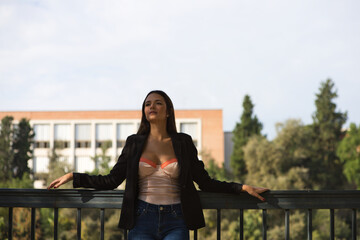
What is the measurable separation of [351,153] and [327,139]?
11.1 feet

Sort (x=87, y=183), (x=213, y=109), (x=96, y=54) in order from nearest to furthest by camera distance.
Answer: (x=87, y=183) → (x=213, y=109) → (x=96, y=54)

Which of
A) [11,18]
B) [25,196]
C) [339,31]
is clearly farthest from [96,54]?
[25,196]

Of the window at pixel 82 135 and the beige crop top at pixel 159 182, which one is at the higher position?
the window at pixel 82 135

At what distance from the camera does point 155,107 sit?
9.93 feet

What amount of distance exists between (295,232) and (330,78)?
65.5ft

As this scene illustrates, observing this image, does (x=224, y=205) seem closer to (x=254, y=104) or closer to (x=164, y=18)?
(x=254, y=104)

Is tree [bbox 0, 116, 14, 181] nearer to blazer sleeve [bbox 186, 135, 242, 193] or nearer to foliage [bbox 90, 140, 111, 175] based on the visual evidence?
foliage [bbox 90, 140, 111, 175]

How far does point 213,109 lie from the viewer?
5094 cm

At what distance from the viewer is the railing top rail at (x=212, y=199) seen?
3.19 m

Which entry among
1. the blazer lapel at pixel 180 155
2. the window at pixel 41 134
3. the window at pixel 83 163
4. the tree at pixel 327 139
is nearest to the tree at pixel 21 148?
the window at pixel 41 134

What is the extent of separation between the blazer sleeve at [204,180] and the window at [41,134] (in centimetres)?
5146

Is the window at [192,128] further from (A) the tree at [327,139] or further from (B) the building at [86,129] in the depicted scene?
(A) the tree at [327,139]

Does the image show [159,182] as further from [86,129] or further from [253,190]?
[86,129]

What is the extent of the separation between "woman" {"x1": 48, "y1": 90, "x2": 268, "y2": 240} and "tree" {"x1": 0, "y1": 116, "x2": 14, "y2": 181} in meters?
43.4
